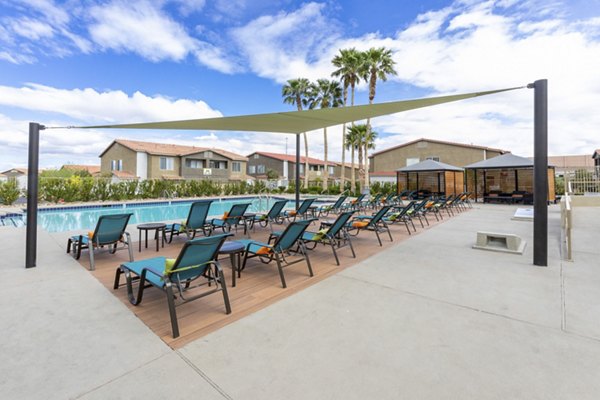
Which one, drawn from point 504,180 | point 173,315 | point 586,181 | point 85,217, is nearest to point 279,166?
point 504,180

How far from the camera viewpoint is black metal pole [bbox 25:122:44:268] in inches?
177

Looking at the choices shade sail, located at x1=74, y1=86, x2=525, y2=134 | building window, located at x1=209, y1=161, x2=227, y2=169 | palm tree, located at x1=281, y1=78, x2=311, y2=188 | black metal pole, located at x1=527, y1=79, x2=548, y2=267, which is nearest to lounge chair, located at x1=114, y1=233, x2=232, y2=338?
shade sail, located at x1=74, y1=86, x2=525, y2=134

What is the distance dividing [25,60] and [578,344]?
70.1ft

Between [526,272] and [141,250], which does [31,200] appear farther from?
[526,272]

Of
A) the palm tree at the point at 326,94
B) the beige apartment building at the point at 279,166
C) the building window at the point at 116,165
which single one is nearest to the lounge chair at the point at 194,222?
the palm tree at the point at 326,94

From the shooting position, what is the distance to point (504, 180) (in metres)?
20.2

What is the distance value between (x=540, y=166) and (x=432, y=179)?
55.6ft

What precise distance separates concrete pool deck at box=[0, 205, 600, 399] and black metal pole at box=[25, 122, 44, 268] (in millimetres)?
493

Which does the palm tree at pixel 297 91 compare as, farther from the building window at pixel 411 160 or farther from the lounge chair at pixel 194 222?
the lounge chair at pixel 194 222

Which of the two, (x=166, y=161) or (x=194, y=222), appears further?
(x=166, y=161)

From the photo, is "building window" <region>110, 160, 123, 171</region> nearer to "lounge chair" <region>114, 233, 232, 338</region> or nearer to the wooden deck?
the wooden deck

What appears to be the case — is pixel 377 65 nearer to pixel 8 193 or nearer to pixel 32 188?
pixel 32 188

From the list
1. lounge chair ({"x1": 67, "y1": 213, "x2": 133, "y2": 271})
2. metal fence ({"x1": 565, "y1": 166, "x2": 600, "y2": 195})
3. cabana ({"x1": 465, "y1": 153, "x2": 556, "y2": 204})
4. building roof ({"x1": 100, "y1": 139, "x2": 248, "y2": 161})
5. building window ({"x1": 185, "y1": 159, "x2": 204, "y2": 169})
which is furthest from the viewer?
building window ({"x1": 185, "y1": 159, "x2": 204, "y2": 169})

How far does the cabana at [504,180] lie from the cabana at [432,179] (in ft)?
3.17
